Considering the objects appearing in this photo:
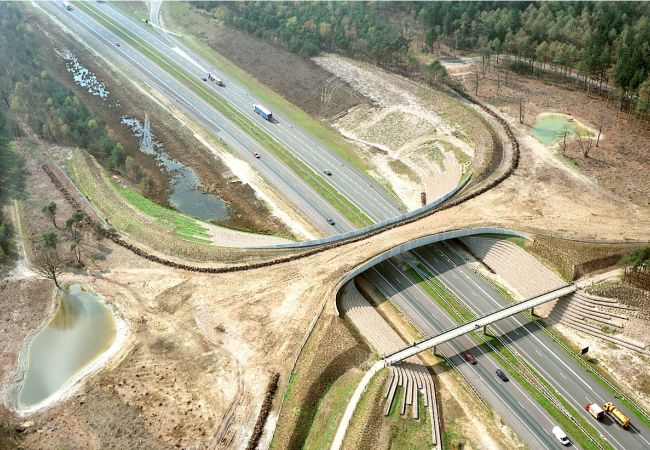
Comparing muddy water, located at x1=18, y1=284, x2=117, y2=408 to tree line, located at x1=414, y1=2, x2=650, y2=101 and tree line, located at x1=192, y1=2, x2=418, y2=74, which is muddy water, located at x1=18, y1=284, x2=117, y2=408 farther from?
tree line, located at x1=414, y1=2, x2=650, y2=101

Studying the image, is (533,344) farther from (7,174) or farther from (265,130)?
(7,174)

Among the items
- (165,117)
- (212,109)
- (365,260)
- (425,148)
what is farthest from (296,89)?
(365,260)

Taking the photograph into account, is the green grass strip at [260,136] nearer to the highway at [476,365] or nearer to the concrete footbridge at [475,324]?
the highway at [476,365]

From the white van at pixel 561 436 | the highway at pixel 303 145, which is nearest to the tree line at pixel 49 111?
the highway at pixel 303 145

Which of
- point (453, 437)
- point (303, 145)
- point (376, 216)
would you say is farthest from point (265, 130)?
point (453, 437)

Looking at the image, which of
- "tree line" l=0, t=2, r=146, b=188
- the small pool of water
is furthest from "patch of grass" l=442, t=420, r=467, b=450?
"tree line" l=0, t=2, r=146, b=188

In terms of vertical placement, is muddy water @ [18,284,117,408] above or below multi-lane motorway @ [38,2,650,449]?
below
